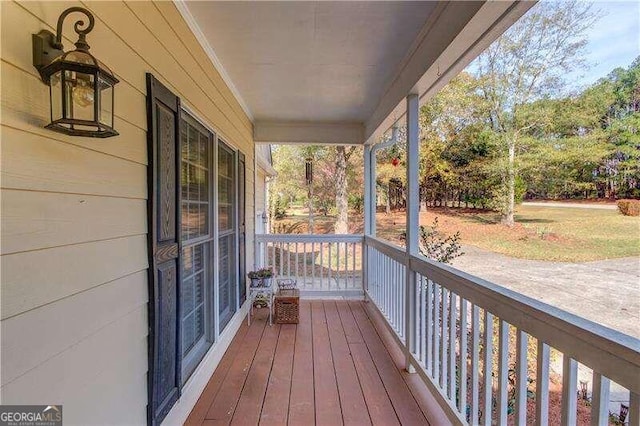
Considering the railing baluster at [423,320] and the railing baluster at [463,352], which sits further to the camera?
the railing baluster at [423,320]

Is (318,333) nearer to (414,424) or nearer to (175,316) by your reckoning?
(414,424)

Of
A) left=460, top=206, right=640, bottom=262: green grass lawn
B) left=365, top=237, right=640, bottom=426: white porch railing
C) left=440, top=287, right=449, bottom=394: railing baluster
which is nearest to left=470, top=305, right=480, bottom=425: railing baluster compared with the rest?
left=365, top=237, right=640, bottom=426: white porch railing

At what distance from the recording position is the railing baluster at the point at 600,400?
102 cm

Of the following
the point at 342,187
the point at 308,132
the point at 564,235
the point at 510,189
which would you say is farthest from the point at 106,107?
the point at 342,187

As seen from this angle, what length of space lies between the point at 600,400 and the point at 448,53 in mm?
1864

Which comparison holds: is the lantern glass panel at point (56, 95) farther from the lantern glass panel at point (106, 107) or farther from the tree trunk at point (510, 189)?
the tree trunk at point (510, 189)

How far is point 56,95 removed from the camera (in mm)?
1045

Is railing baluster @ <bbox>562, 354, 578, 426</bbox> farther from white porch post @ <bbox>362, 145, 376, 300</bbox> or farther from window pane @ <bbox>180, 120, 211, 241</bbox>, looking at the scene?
white porch post @ <bbox>362, 145, 376, 300</bbox>

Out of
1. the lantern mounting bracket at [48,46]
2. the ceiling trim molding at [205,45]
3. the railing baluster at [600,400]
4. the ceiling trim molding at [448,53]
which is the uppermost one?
Answer: the ceiling trim molding at [205,45]

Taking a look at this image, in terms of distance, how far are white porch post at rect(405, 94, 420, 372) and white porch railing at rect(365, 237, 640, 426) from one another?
0.02 meters

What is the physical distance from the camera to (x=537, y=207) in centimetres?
220

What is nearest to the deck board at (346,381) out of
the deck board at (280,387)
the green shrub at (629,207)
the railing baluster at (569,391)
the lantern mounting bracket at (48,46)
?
the deck board at (280,387)

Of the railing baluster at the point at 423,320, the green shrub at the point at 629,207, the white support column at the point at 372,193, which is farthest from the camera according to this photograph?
the white support column at the point at 372,193

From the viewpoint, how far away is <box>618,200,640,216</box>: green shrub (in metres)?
1.38
